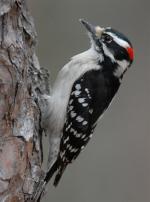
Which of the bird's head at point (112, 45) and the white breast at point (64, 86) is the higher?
the bird's head at point (112, 45)

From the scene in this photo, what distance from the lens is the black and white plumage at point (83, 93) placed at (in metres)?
5.75

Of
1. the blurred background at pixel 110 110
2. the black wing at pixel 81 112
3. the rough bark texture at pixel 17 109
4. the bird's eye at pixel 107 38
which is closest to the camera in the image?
the rough bark texture at pixel 17 109

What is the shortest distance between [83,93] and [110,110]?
1297 mm

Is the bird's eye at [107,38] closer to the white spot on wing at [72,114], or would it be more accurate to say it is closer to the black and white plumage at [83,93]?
the black and white plumage at [83,93]

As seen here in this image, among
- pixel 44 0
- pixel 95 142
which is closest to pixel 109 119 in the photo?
pixel 95 142

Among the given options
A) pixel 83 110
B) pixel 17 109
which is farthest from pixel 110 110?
pixel 17 109

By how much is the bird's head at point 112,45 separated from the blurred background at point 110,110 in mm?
721

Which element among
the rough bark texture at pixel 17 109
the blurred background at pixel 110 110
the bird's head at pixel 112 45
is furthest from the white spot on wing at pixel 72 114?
the blurred background at pixel 110 110

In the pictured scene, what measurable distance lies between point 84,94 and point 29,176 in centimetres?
81

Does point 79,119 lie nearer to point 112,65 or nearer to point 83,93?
point 83,93

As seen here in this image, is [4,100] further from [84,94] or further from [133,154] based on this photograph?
[133,154]

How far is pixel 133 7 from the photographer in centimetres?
726

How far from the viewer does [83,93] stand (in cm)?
579

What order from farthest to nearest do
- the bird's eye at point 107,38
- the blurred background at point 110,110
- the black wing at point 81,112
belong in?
the blurred background at point 110,110 < the bird's eye at point 107,38 < the black wing at point 81,112
